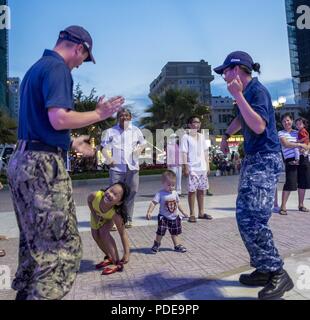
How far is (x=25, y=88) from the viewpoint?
2650 millimetres

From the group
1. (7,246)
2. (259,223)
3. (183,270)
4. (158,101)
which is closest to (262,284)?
(259,223)

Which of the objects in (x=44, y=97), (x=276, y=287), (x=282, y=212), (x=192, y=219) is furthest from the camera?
(x=282, y=212)

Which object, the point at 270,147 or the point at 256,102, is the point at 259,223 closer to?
the point at 270,147

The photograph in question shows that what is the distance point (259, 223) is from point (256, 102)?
960mm

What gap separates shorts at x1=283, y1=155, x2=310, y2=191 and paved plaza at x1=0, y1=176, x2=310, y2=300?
0.84m

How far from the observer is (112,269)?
14.3 feet

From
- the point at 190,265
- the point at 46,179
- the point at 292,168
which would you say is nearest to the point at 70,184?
the point at 46,179

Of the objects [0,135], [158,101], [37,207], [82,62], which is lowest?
[37,207]

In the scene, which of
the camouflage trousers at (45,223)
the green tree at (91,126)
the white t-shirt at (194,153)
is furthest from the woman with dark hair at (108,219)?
the green tree at (91,126)

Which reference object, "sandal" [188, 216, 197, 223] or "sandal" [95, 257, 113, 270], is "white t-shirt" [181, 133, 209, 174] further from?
"sandal" [95, 257, 113, 270]

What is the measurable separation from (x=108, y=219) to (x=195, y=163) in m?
3.30

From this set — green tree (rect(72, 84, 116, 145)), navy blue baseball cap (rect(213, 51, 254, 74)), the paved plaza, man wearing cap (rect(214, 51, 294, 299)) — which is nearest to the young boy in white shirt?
the paved plaza

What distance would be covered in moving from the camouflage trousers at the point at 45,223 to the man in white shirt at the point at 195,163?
4.86m
